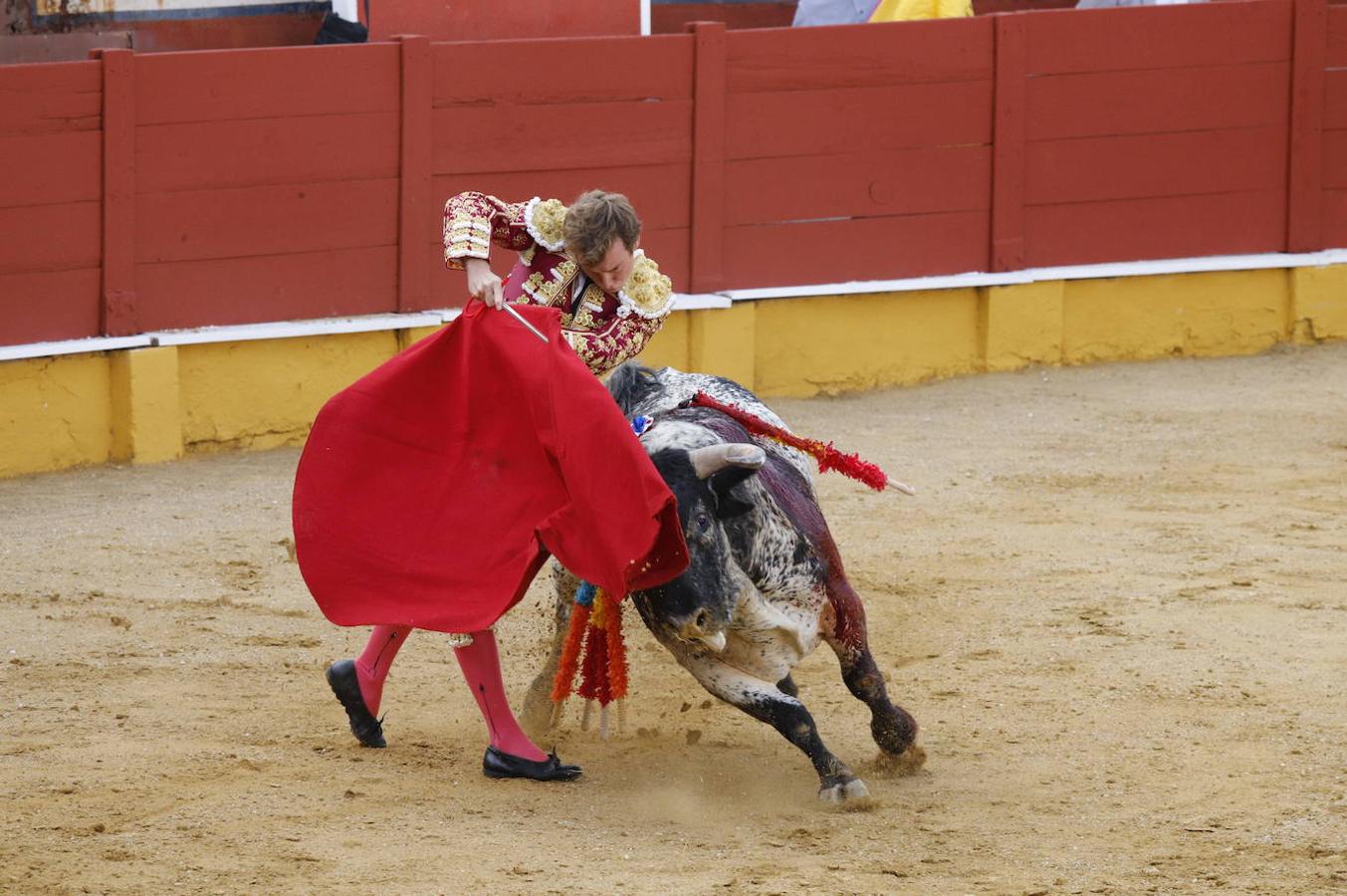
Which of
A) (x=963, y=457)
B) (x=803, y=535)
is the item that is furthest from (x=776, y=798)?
(x=963, y=457)

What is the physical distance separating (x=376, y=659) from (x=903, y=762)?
94 centimetres

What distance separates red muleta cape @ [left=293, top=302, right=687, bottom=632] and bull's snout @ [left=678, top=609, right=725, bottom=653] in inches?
3.7

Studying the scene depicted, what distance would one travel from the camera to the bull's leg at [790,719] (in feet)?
10.9

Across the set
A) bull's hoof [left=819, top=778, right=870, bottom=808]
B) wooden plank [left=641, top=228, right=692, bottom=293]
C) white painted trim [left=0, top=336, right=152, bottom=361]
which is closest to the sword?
bull's hoof [left=819, top=778, right=870, bottom=808]

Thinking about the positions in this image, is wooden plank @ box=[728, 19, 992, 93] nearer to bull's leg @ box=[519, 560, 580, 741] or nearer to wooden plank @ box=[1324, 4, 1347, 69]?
wooden plank @ box=[1324, 4, 1347, 69]

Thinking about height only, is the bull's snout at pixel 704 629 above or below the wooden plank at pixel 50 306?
below

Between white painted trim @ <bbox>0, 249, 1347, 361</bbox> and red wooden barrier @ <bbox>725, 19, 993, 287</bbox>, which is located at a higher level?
red wooden barrier @ <bbox>725, 19, 993, 287</bbox>

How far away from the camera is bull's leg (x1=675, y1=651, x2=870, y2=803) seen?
3.33 meters

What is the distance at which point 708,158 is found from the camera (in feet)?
22.6

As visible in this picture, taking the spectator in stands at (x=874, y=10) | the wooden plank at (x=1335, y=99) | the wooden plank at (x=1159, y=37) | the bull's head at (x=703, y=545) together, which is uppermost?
the spectator in stands at (x=874, y=10)

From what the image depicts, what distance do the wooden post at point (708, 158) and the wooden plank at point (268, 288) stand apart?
1074 mm

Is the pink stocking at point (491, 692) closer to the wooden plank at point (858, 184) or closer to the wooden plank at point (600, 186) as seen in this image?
the wooden plank at point (600, 186)

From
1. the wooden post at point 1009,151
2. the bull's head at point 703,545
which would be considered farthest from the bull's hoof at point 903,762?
the wooden post at point 1009,151

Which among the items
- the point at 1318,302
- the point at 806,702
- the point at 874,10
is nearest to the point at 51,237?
the point at 806,702
